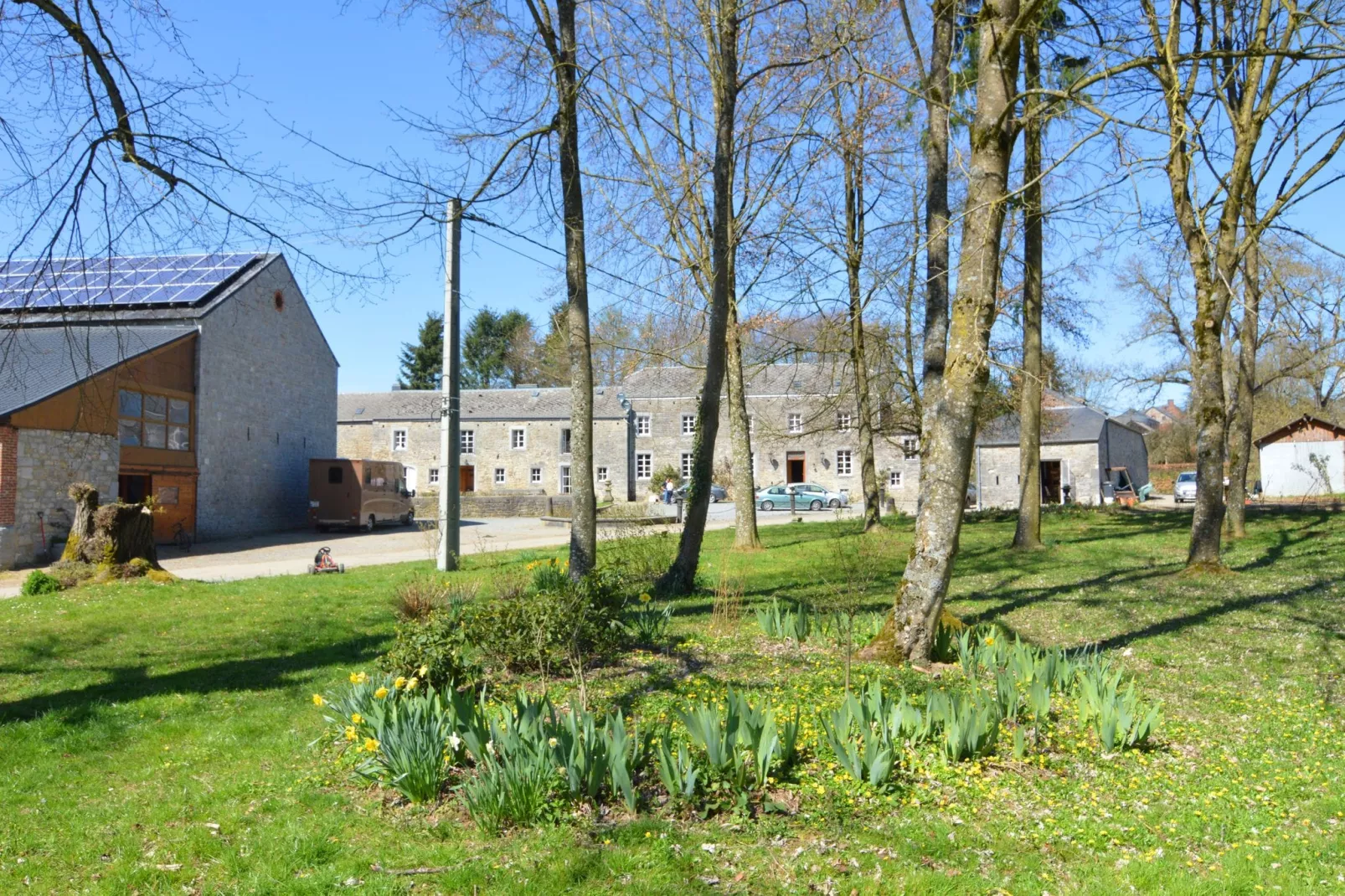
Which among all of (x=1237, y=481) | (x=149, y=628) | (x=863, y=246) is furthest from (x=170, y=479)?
(x=1237, y=481)

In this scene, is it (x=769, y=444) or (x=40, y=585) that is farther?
(x=769, y=444)

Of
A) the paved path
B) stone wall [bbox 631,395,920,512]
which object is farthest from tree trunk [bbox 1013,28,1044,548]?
stone wall [bbox 631,395,920,512]

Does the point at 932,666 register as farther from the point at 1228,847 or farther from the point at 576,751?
the point at 576,751

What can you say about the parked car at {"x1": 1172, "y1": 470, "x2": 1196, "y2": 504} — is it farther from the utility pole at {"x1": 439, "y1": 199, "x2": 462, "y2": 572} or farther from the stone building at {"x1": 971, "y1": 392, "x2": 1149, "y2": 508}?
the utility pole at {"x1": 439, "y1": 199, "x2": 462, "y2": 572}

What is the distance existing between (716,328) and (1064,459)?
129ft

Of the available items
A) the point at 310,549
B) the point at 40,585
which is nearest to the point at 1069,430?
the point at 310,549

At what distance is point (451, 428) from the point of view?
563 inches

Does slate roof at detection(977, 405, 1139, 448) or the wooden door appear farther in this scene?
slate roof at detection(977, 405, 1139, 448)

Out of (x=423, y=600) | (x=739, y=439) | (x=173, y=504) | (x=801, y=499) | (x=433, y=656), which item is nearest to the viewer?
(x=433, y=656)

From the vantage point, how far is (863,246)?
58.9 feet

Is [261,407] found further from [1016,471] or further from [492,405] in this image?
[1016,471]

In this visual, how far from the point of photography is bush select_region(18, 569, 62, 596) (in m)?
12.0

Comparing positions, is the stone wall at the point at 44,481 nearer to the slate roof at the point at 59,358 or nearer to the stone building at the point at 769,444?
the slate roof at the point at 59,358

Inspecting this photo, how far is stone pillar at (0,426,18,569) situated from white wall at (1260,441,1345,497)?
1786 inches
